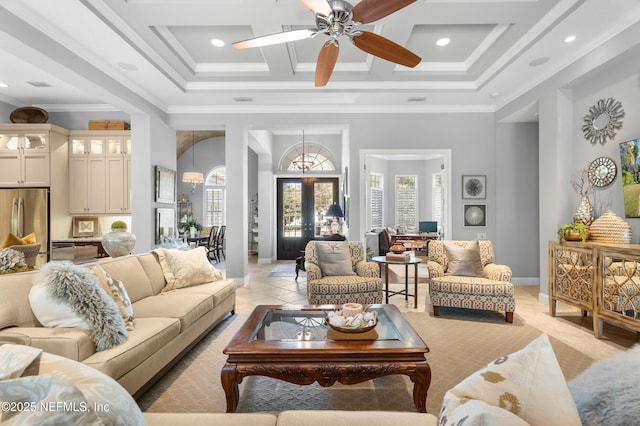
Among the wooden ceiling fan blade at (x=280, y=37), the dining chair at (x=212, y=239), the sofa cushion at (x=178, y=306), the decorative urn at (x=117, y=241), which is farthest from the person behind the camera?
the dining chair at (x=212, y=239)

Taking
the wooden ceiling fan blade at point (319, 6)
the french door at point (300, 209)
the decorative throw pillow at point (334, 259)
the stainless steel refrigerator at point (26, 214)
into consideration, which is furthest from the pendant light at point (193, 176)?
the wooden ceiling fan blade at point (319, 6)

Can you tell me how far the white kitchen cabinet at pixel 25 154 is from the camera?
16.4 feet

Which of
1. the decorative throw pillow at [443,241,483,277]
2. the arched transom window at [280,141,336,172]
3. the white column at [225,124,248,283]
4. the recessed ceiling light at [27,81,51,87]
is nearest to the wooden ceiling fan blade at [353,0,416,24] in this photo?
the decorative throw pillow at [443,241,483,277]

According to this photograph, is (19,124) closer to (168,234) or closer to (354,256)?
(168,234)

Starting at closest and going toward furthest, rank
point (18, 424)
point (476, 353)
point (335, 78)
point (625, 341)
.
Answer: point (18, 424) → point (476, 353) → point (625, 341) → point (335, 78)

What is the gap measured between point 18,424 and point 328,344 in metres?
1.59

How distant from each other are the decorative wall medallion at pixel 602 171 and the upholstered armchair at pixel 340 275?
2748 millimetres

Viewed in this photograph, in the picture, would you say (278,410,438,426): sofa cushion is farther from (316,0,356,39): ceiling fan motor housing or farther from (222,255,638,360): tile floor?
(222,255,638,360): tile floor

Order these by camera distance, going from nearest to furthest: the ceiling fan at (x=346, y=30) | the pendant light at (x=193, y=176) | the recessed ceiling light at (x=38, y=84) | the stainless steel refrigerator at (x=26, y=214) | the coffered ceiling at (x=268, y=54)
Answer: the ceiling fan at (x=346, y=30)
the coffered ceiling at (x=268, y=54)
the recessed ceiling light at (x=38, y=84)
the stainless steel refrigerator at (x=26, y=214)
the pendant light at (x=193, y=176)

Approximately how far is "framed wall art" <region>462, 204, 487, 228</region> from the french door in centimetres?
408

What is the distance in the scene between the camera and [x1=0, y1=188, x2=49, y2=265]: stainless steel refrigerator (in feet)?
15.5

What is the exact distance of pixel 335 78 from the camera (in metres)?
4.75

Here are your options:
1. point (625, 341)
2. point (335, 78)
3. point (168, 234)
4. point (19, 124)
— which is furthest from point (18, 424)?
point (19, 124)

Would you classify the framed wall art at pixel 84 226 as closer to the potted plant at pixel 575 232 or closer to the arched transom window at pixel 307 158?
the arched transom window at pixel 307 158
